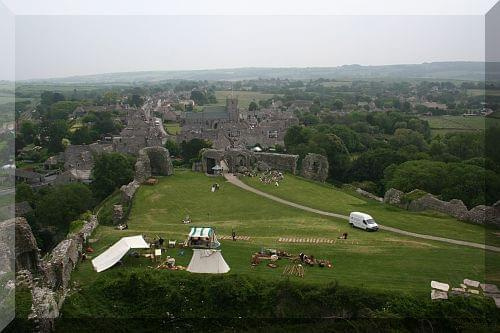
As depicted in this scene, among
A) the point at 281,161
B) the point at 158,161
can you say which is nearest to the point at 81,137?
the point at 158,161

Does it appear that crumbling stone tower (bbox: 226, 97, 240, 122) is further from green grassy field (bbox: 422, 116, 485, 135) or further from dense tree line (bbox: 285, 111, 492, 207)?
green grassy field (bbox: 422, 116, 485, 135)

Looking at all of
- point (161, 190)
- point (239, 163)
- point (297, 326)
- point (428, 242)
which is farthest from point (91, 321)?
point (239, 163)

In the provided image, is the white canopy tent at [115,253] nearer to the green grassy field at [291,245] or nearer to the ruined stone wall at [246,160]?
the green grassy field at [291,245]

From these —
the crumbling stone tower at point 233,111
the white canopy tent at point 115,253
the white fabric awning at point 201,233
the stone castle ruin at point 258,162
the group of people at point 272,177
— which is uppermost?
the crumbling stone tower at point 233,111

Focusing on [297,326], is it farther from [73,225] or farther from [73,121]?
[73,121]

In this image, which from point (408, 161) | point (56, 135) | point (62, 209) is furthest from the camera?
point (56, 135)

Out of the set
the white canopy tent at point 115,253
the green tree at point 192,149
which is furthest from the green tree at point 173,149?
the white canopy tent at point 115,253

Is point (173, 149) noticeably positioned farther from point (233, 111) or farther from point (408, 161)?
point (233, 111)
